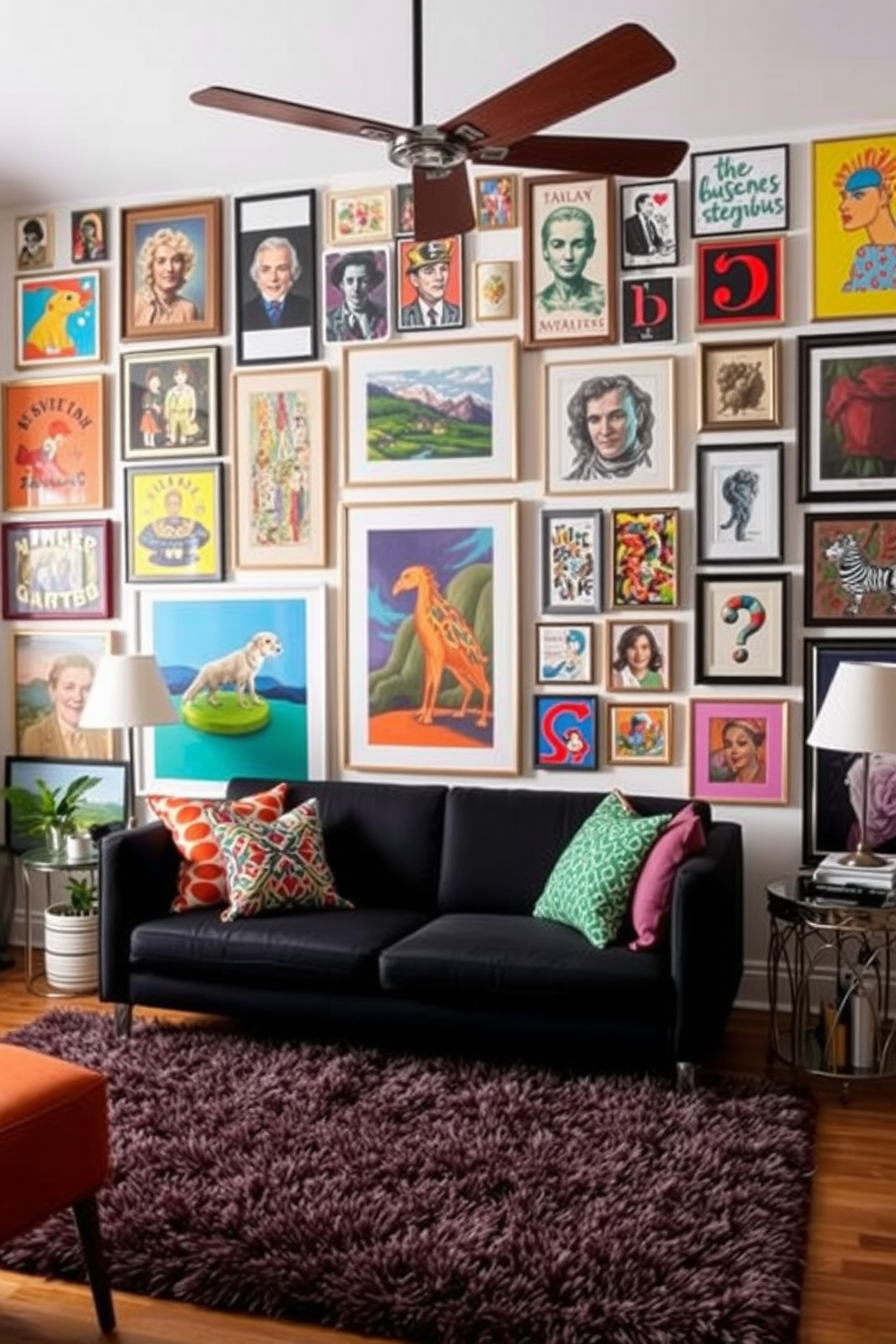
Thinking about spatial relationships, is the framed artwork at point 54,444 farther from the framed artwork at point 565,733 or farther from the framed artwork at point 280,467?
the framed artwork at point 565,733

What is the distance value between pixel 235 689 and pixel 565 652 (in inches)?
50.7

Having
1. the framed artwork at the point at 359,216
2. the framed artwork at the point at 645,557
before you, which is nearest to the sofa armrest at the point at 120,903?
the framed artwork at the point at 645,557

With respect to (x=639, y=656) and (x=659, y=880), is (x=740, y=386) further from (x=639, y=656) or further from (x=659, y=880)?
(x=659, y=880)

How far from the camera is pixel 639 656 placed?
15.0 ft

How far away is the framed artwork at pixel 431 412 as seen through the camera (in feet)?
15.3

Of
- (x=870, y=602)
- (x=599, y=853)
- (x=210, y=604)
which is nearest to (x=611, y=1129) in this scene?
(x=599, y=853)

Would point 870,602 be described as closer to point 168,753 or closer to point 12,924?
point 168,753

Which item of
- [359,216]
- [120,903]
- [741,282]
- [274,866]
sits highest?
[359,216]

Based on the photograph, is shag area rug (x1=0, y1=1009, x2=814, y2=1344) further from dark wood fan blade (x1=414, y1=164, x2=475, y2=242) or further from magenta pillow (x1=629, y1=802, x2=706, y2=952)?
dark wood fan blade (x1=414, y1=164, x2=475, y2=242)

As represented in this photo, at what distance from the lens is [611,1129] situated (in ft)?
11.0

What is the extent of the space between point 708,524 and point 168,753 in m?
2.24

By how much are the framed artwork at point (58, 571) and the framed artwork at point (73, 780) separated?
0.59 metres

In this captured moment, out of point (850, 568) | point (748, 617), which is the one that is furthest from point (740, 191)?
point (748, 617)

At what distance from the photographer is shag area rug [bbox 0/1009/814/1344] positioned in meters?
2.56
